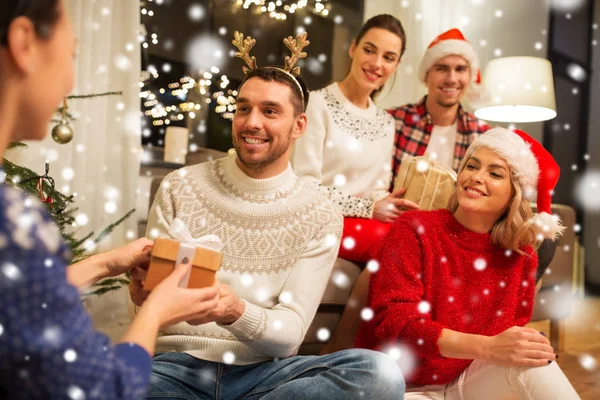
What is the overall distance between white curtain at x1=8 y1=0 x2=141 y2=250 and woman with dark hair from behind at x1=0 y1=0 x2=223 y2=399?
1.88 metres

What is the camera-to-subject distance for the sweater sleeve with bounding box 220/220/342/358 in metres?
1.16

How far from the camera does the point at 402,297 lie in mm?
1423

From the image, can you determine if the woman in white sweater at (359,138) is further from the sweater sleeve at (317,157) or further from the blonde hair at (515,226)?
the blonde hair at (515,226)

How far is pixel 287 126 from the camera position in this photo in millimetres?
1458

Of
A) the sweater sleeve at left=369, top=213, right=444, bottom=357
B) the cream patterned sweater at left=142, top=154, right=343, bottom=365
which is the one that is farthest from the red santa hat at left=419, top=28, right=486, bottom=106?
the cream patterned sweater at left=142, top=154, right=343, bottom=365

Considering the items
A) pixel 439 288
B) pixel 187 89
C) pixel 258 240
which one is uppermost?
pixel 187 89

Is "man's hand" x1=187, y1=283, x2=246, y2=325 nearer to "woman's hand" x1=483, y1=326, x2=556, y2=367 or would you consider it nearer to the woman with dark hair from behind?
the woman with dark hair from behind

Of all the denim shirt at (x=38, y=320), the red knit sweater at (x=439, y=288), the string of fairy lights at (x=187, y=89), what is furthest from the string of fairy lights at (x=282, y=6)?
the denim shirt at (x=38, y=320)

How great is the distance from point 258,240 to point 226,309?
1.10ft

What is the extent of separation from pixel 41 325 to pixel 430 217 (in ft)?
3.81

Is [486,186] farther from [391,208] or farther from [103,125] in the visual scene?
[103,125]

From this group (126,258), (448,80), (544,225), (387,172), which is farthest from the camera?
(448,80)

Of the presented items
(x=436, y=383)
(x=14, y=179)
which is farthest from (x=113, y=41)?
(x=436, y=383)

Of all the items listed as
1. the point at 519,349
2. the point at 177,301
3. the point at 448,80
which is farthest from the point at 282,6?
the point at 177,301
